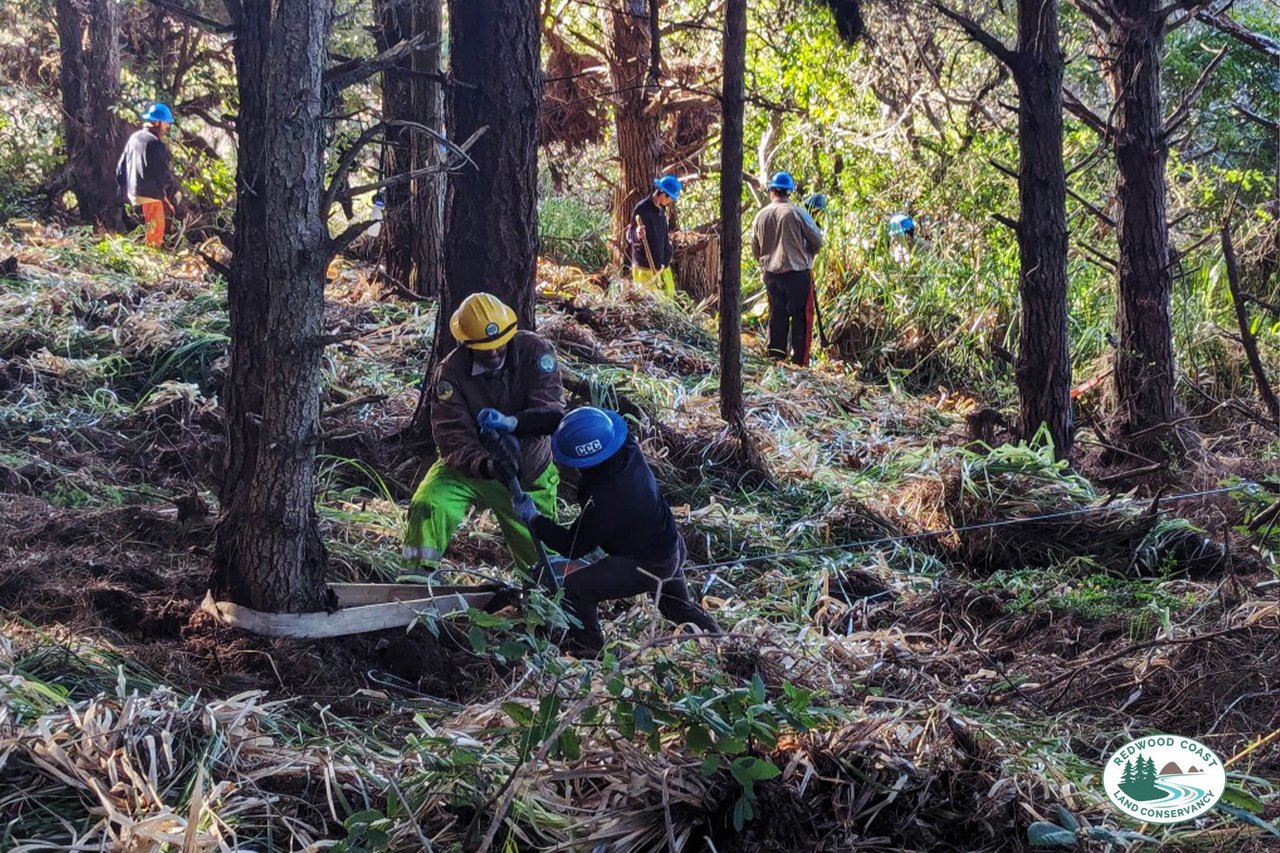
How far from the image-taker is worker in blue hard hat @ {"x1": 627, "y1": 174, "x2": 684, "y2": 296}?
12578 mm

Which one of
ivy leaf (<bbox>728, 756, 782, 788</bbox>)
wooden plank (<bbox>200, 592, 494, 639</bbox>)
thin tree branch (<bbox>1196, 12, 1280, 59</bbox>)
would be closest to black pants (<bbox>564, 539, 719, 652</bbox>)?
wooden plank (<bbox>200, 592, 494, 639</bbox>)

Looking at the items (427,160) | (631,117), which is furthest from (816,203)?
(427,160)

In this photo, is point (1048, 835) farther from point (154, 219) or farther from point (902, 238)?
point (154, 219)

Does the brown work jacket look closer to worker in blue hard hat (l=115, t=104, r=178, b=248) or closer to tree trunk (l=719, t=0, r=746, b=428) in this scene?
tree trunk (l=719, t=0, r=746, b=428)

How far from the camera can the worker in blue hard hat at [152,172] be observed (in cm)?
1245

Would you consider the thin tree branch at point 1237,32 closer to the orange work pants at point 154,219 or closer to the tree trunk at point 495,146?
the tree trunk at point 495,146

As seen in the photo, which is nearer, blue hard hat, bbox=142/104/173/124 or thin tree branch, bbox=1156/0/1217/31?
thin tree branch, bbox=1156/0/1217/31

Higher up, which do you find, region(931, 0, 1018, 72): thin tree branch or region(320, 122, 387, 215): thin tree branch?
region(931, 0, 1018, 72): thin tree branch

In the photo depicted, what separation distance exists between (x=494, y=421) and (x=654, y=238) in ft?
25.1

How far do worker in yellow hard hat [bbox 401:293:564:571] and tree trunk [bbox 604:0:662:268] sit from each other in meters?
7.66

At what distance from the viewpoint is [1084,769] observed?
12.5 ft

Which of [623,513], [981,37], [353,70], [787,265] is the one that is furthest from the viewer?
[787,265]

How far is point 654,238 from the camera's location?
41.5 ft

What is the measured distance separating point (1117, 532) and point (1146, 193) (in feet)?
9.71
